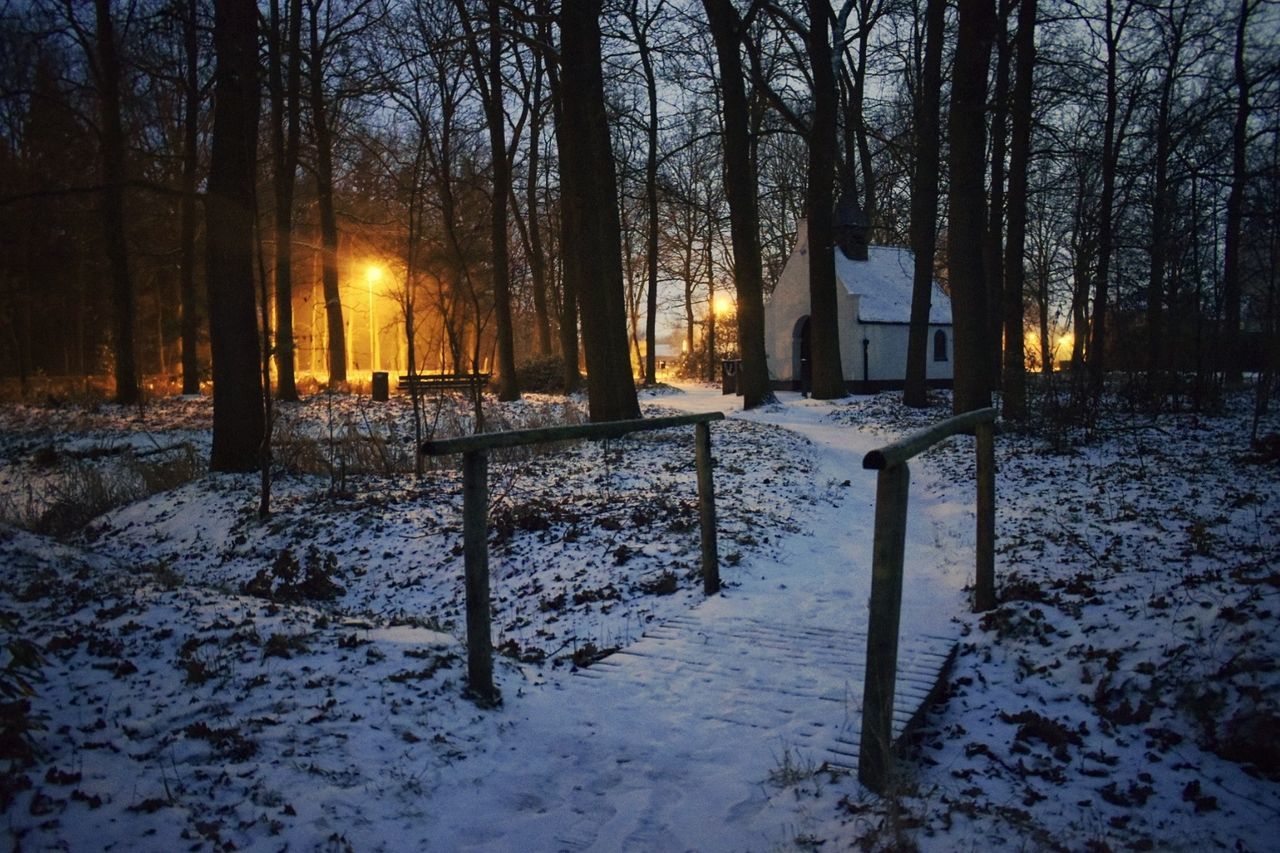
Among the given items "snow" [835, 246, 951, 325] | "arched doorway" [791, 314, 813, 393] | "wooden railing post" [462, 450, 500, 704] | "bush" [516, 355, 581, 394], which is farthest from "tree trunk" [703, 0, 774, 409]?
"wooden railing post" [462, 450, 500, 704]

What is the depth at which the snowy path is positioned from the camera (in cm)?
318

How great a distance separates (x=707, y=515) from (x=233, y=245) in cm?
831

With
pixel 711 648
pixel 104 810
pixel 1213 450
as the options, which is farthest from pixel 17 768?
pixel 1213 450

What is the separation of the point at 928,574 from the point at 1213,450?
20.4 ft

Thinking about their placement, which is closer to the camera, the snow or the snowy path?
the snowy path

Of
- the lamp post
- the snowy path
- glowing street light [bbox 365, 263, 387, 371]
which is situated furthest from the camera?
the lamp post

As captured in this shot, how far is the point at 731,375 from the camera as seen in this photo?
1125 inches

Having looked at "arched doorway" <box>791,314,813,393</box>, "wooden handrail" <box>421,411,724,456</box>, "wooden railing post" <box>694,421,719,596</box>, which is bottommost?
"wooden railing post" <box>694,421,719,596</box>

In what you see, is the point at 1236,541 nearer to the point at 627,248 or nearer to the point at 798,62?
the point at 798,62

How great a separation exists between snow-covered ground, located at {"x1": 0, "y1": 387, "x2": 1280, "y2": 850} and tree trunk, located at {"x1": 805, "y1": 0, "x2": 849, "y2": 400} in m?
13.2

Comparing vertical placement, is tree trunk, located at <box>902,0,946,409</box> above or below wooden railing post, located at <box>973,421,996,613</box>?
above

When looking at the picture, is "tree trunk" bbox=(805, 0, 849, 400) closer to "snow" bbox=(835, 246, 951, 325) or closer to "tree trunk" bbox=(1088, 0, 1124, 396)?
"tree trunk" bbox=(1088, 0, 1124, 396)

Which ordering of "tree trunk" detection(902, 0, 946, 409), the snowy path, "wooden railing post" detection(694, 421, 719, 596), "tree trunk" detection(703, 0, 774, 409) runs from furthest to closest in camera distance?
"tree trunk" detection(703, 0, 774, 409), "tree trunk" detection(902, 0, 946, 409), "wooden railing post" detection(694, 421, 719, 596), the snowy path

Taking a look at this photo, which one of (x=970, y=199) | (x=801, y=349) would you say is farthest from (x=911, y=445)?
(x=801, y=349)
